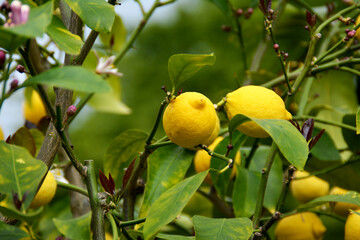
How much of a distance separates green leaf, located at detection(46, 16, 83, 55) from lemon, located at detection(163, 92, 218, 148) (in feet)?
0.35

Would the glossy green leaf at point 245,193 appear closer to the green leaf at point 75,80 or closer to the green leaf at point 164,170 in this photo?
Answer: the green leaf at point 164,170

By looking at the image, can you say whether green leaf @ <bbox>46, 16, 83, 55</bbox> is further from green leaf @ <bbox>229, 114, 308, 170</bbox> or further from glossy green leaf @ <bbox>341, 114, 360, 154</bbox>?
glossy green leaf @ <bbox>341, 114, 360, 154</bbox>

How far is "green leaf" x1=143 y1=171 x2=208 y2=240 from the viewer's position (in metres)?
0.36

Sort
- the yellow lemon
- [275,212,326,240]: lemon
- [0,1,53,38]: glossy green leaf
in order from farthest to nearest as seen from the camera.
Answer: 1. the yellow lemon
2. [275,212,326,240]: lemon
3. [0,1,53,38]: glossy green leaf

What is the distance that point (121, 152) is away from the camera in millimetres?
591

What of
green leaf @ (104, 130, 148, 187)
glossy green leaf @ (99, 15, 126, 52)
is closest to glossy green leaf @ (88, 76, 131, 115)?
glossy green leaf @ (99, 15, 126, 52)

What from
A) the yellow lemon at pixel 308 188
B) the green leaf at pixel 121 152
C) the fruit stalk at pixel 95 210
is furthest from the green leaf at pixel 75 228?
the yellow lemon at pixel 308 188

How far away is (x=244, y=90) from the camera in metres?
0.44

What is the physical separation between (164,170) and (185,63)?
16 centimetres

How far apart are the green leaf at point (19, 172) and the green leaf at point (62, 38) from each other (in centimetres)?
9

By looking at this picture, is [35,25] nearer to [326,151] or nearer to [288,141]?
[288,141]

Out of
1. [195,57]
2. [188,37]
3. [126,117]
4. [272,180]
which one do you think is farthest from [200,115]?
[188,37]

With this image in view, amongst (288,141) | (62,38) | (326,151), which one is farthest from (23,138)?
(326,151)

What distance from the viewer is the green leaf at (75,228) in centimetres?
42
